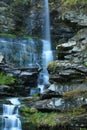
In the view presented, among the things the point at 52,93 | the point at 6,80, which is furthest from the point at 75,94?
the point at 6,80

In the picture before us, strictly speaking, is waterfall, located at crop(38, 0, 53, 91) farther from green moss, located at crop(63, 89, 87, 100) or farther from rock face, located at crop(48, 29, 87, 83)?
green moss, located at crop(63, 89, 87, 100)

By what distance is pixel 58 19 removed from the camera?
961 inches

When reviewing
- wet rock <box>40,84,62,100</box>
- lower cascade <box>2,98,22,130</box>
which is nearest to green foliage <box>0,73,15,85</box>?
lower cascade <box>2,98,22,130</box>

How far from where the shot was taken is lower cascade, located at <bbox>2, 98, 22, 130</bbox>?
13534mm

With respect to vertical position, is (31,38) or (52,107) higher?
(31,38)

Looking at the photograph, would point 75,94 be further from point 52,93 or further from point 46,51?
point 46,51

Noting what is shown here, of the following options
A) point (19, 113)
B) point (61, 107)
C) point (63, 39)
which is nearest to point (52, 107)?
point (61, 107)

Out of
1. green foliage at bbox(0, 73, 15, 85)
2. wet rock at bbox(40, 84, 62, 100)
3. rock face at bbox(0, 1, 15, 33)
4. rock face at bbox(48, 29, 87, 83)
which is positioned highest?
Answer: rock face at bbox(0, 1, 15, 33)

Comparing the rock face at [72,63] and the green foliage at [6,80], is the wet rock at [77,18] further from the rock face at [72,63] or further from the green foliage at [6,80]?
the green foliage at [6,80]

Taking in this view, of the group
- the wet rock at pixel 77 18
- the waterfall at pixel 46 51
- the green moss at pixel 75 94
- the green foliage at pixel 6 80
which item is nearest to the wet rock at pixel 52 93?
the green moss at pixel 75 94

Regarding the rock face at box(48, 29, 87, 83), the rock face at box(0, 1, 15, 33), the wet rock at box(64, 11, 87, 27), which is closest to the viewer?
the rock face at box(48, 29, 87, 83)

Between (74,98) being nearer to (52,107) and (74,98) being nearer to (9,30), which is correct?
(52,107)

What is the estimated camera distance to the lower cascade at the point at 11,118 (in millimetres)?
13534

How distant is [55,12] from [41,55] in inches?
161
